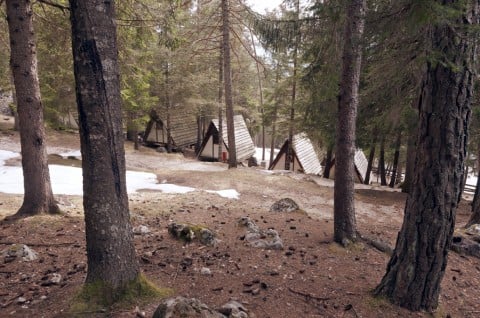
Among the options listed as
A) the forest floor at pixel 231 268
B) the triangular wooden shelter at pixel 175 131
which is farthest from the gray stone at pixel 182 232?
the triangular wooden shelter at pixel 175 131

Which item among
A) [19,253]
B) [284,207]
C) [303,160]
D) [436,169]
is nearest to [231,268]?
[436,169]

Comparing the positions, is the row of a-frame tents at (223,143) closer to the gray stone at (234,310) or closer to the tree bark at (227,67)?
the tree bark at (227,67)

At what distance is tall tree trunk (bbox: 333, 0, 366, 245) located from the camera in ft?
15.1

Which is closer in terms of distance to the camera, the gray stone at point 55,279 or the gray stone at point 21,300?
the gray stone at point 21,300

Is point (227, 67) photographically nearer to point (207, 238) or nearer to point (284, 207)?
point (284, 207)

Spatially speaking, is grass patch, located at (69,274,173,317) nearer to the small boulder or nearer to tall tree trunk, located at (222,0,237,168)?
the small boulder

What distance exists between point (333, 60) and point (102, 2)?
3.97 meters

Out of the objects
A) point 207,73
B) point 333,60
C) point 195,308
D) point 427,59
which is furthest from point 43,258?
point 207,73

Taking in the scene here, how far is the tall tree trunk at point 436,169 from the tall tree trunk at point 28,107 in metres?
5.85

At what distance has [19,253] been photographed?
406 centimetres

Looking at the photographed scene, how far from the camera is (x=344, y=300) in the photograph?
135 inches

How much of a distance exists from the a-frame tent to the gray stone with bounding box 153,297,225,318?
18355mm

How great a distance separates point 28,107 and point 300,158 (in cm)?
1813

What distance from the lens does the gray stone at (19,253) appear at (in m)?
4.00
